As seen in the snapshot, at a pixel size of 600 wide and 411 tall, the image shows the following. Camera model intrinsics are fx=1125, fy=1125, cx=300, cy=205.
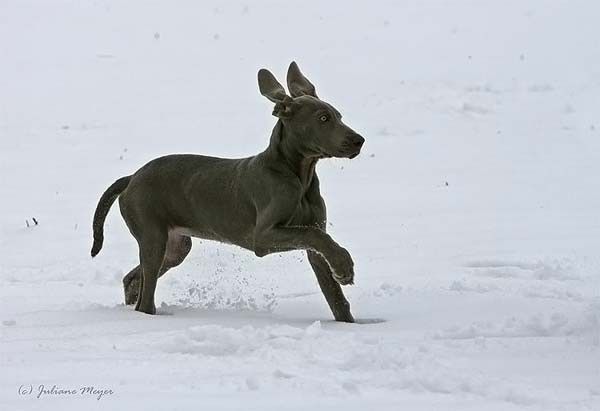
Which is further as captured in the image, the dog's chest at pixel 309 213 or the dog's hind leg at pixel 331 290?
the dog's hind leg at pixel 331 290

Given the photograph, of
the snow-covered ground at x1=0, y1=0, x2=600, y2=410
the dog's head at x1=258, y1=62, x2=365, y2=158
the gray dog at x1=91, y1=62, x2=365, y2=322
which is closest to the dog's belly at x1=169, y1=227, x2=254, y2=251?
the gray dog at x1=91, y1=62, x2=365, y2=322

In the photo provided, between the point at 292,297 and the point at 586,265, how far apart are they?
1981 millimetres

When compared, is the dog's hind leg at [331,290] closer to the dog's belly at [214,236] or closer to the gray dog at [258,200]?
the gray dog at [258,200]

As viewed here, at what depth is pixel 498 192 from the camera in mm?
10531

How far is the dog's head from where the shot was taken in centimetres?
561

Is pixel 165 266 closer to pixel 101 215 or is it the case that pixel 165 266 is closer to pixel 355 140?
pixel 101 215

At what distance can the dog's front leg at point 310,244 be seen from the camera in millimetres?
5402

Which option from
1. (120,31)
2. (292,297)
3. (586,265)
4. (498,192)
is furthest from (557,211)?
(120,31)

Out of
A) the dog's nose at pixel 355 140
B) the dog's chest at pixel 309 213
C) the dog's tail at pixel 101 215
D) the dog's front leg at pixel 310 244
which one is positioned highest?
the dog's nose at pixel 355 140

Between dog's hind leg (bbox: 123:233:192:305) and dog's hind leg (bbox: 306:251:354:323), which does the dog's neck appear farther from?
dog's hind leg (bbox: 123:233:192:305)

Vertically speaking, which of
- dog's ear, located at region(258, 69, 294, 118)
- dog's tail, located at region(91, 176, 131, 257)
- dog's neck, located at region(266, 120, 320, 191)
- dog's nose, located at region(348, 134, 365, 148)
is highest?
dog's ear, located at region(258, 69, 294, 118)

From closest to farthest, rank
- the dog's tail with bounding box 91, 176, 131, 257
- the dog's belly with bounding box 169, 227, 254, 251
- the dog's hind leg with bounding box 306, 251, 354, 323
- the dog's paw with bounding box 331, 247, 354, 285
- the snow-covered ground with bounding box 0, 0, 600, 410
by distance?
the snow-covered ground with bounding box 0, 0, 600, 410 → the dog's paw with bounding box 331, 247, 354, 285 → the dog's hind leg with bounding box 306, 251, 354, 323 → the dog's belly with bounding box 169, 227, 254, 251 → the dog's tail with bounding box 91, 176, 131, 257

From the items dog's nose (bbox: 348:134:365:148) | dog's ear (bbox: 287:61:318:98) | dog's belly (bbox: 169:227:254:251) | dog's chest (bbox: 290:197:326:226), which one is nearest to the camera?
dog's nose (bbox: 348:134:365:148)

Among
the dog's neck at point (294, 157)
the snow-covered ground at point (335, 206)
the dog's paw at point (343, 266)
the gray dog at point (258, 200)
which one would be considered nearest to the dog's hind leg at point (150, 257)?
the gray dog at point (258, 200)
